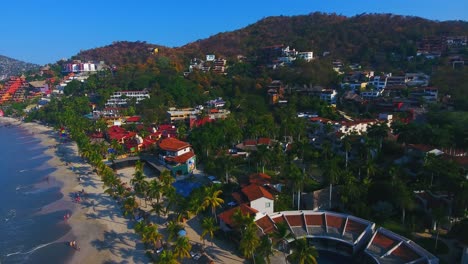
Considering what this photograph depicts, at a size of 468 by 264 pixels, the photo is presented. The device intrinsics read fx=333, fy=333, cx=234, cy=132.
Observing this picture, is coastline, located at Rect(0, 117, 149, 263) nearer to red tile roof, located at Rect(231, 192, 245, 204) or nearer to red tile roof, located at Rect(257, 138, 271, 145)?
red tile roof, located at Rect(231, 192, 245, 204)

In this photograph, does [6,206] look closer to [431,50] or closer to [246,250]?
[246,250]

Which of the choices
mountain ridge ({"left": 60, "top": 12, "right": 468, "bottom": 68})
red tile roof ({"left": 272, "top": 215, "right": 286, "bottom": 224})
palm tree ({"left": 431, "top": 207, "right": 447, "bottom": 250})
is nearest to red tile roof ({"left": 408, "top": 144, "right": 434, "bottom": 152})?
palm tree ({"left": 431, "top": 207, "right": 447, "bottom": 250})

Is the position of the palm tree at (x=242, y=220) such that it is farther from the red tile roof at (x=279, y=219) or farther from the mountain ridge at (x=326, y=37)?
the mountain ridge at (x=326, y=37)

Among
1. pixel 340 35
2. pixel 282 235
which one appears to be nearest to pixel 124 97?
pixel 282 235

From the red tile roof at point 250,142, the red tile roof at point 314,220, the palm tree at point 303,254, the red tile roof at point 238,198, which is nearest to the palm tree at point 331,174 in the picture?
the red tile roof at point 314,220

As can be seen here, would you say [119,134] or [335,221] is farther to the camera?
[119,134]

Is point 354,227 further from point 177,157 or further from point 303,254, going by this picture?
point 177,157
